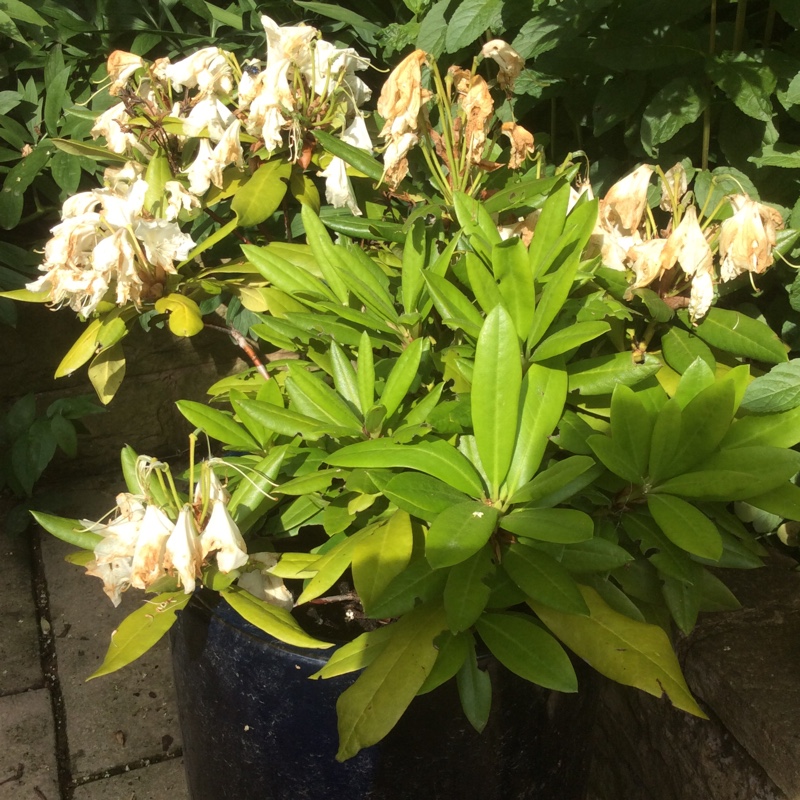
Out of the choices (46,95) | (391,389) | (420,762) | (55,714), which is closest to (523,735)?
(420,762)

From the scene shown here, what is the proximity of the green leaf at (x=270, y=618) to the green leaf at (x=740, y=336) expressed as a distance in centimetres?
62

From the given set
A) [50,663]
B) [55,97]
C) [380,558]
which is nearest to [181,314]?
[380,558]

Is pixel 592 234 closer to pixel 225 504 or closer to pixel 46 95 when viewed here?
pixel 225 504

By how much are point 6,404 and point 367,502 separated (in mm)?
1634

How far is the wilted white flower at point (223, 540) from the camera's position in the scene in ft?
2.94

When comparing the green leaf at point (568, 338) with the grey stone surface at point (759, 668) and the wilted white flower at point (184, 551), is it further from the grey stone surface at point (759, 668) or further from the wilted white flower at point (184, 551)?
the grey stone surface at point (759, 668)

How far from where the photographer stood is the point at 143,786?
1650 mm

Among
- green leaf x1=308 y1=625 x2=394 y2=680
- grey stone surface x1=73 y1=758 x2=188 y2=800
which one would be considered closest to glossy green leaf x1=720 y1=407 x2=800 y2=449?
green leaf x1=308 y1=625 x2=394 y2=680

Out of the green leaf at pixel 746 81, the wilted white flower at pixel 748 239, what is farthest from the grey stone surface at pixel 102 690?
the green leaf at pixel 746 81

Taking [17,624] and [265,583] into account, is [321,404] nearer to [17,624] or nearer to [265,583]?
[265,583]

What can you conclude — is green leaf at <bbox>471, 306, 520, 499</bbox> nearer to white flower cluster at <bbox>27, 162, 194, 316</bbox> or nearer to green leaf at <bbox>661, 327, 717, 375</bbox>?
green leaf at <bbox>661, 327, 717, 375</bbox>

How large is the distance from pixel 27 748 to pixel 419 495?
1303 mm

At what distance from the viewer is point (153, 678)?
1.85m

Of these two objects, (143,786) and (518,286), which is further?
(143,786)
